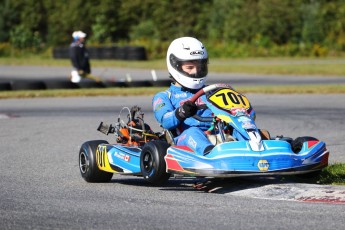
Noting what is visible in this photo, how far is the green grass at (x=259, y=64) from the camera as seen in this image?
29.0 metres

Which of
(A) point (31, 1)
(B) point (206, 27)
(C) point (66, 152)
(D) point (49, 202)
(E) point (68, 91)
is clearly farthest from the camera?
(A) point (31, 1)

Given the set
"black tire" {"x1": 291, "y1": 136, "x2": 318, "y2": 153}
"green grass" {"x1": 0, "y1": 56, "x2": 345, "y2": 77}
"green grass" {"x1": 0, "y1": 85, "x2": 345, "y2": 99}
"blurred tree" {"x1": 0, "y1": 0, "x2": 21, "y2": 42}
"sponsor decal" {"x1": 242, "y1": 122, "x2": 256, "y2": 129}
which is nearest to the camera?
"sponsor decal" {"x1": 242, "y1": 122, "x2": 256, "y2": 129}

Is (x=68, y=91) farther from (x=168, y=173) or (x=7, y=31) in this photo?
(x=7, y=31)

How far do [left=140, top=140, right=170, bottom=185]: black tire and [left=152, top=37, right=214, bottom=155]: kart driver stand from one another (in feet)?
1.06

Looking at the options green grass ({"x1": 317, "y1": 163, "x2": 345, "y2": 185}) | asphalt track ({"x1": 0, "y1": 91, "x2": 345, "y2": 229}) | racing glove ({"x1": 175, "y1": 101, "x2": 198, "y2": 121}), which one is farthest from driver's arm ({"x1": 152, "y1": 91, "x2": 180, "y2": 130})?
green grass ({"x1": 317, "y1": 163, "x2": 345, "y2": 185})

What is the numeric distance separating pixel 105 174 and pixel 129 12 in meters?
44.0

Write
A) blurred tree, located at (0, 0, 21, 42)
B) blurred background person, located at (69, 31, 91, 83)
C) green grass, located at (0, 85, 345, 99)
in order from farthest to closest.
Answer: blurred tree, located at (0, 0, 21, 42) → blurred background person, located at (69, 31, 91, 83) → green grass, located at (0, 85, 345, 99)

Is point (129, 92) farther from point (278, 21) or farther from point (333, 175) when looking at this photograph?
point (278, 21)

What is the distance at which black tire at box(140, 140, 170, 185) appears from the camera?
7.08m

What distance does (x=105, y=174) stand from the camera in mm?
8039

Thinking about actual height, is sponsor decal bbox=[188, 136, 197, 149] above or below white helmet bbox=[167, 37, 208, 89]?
below

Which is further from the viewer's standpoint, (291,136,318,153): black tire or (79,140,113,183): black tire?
(79,140,113,183): black tire

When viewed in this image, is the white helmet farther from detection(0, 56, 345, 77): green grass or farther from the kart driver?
detection(0, 56, 345, 77): green grass

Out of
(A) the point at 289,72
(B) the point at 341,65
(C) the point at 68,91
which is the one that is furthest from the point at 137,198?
(B) the point at 341,65
